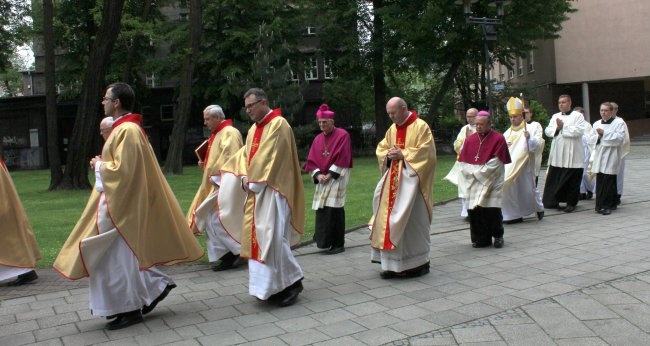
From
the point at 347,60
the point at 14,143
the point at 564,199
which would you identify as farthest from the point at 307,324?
Result: the point at 14,143

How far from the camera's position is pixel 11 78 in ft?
169

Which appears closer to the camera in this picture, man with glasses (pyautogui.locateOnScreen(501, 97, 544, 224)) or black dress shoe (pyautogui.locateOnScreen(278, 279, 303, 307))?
black dress shoe (pyautogui.locateOnScreen(278, 279, 303, 307))

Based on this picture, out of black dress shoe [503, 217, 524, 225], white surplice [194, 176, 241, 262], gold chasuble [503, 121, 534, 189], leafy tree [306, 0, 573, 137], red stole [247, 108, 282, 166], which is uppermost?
leafy tree [306, 0, 573, 137]

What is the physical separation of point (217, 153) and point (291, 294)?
2568 millimetres

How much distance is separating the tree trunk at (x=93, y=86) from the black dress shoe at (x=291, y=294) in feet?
46.5

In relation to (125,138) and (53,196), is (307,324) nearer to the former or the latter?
(125,138)

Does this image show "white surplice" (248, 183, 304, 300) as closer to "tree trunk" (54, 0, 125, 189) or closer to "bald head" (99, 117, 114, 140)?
"bald head" (99, 117, 114, 140)

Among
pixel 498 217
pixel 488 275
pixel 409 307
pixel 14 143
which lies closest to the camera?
pixel 409 307

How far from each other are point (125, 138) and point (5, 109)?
42.1 m

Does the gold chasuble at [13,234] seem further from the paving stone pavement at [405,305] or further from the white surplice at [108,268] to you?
the white surplice at [108,268]

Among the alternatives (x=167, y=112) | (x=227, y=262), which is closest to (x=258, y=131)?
(x=227, y=262)

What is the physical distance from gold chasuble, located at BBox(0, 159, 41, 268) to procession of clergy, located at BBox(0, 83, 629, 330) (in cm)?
1

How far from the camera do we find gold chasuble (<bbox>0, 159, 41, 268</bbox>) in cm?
691

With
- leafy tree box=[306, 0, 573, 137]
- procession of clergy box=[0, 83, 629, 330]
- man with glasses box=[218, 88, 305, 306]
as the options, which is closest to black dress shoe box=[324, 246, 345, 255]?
procession of clergy box=[0, 83, 629, 330]
